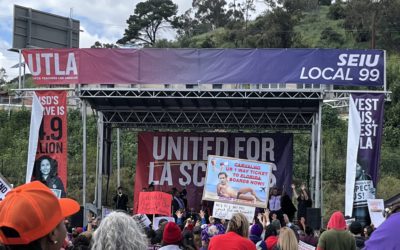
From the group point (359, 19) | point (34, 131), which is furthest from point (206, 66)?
point (359, 19)

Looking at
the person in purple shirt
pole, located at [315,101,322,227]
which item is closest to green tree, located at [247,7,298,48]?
pole, located at [315,101,322,227]

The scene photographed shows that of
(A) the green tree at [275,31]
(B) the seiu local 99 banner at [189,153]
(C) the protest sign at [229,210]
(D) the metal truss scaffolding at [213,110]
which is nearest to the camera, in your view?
(C) the protest sign at [229,210]

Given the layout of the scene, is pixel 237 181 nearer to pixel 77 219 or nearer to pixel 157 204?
pixel 157 204

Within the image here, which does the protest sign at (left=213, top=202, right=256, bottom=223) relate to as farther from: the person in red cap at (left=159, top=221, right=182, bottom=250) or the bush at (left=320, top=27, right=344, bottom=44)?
the bush at (left=320, top=27, right=344, bottom=44)

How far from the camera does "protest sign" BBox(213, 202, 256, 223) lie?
14012mm

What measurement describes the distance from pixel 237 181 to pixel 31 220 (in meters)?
13.2

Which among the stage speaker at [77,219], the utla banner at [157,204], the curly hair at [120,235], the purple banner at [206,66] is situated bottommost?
the stage speaker at [77,219]

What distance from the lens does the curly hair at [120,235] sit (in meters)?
2.99

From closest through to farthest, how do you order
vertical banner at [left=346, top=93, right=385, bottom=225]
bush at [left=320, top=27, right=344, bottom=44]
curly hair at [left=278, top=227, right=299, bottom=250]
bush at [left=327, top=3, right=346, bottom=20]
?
curly hair at [left=278, top=227, right=299, bottom=250] < vertical banner at [left=346, top=93, right=385, bottom=225] < bush at [left=320, top=27, right=344, bottom=44] < bush at [left=327, top=3, right=346, bottom=20]

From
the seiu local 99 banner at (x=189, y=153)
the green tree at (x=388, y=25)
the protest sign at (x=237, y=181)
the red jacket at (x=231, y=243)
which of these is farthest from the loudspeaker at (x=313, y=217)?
the green tree at (x=388, y=25)

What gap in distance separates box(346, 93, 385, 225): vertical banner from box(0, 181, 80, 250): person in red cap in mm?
13584

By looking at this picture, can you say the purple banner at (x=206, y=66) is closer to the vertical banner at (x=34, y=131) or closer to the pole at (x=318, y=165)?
the vertical banner at (x=34, y=131)

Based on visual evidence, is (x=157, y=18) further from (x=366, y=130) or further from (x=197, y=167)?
(x=366, y=130)

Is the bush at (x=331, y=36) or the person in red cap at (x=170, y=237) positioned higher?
the bush at (x=331, y=36)
